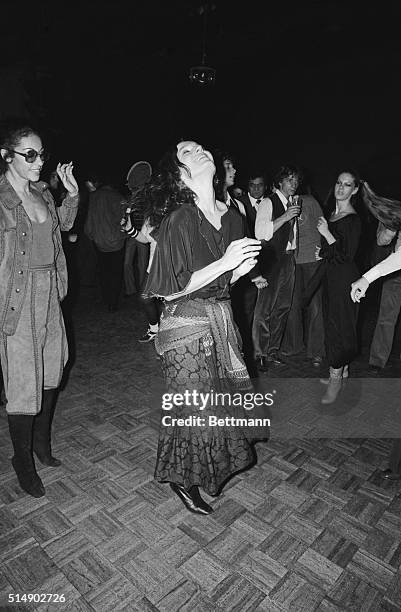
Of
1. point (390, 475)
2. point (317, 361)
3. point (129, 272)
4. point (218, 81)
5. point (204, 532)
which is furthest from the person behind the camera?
point (218, 81)

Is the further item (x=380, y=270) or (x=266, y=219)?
(x=266, y=219)

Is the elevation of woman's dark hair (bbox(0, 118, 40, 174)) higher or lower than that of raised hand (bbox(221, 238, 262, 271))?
higher

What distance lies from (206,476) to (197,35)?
9241 millimetres

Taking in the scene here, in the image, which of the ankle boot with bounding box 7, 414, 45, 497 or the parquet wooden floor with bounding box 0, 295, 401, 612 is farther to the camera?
the ankle boot with bounding box 7, 414, 45, 497

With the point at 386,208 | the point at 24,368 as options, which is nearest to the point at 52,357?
the point at 24,368

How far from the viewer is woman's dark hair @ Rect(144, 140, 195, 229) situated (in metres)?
1.92

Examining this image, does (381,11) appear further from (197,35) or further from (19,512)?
(19,512)

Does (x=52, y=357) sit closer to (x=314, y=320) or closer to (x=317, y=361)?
(x=314, y=320)

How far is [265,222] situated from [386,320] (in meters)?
1.55

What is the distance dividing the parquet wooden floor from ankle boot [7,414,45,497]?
6 cm

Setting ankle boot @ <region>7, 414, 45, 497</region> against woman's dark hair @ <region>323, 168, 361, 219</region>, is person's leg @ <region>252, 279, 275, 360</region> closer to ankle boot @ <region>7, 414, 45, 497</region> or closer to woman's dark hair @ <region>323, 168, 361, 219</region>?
woman's dark hair @ <region>323, 168, 361, 219</region>

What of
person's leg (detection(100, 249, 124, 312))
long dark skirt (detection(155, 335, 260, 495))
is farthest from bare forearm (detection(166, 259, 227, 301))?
person's leg (detection(100, 249, 124, 312))

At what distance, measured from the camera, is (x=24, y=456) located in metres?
2.25

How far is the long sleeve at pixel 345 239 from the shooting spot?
3.04m
